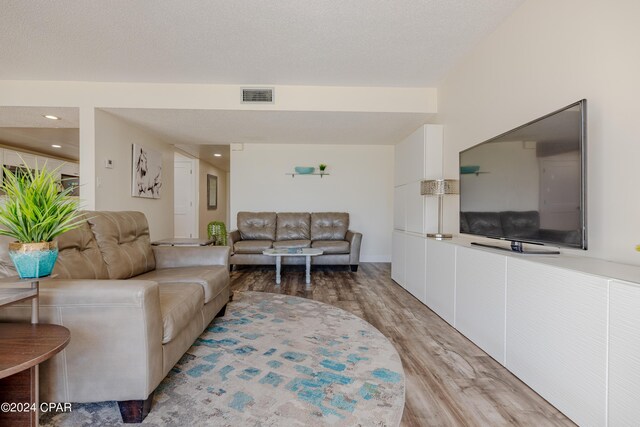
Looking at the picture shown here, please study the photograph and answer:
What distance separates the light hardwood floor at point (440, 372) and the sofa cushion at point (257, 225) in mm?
1680

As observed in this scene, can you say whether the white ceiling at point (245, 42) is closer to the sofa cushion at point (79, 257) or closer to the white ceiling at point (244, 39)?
the white ceiling at point (244, 39)

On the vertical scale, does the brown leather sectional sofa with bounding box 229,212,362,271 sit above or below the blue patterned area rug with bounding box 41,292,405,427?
above

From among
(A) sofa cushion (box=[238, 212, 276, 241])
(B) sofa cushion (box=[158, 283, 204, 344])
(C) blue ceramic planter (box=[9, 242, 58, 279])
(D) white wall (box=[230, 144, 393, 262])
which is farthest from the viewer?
(D) white wall (box=[230, 144, 393, 262])

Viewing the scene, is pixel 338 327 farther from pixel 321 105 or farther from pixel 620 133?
pixel 321 105

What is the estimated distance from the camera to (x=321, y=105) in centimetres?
365

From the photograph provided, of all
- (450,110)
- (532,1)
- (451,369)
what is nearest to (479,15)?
(532,1)

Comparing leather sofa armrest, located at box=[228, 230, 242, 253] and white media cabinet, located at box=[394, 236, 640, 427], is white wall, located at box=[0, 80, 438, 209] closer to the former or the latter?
leather sofa armrest, located at box=[228, 230, 242, 253]

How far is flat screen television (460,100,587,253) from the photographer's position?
1.49m

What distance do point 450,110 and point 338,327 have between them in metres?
2.53

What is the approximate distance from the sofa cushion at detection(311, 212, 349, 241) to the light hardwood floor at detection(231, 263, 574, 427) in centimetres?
162

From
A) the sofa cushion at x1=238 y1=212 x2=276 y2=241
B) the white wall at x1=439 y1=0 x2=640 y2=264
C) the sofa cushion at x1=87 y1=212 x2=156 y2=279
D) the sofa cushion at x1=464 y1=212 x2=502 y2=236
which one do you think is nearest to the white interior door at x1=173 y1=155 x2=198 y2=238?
the sofa cushion at x1=238 y1=212 x2=276 y2=241

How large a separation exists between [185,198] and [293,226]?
3.80 metres

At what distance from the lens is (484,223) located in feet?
7.55

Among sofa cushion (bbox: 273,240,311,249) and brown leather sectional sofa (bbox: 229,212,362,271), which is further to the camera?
brown leather sectional sofa (bbox: 229,212,362,271)
